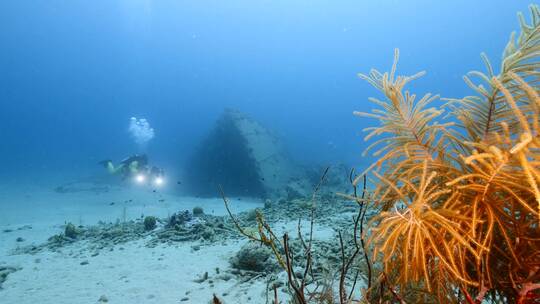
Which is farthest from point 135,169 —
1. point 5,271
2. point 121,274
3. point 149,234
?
point 121,274

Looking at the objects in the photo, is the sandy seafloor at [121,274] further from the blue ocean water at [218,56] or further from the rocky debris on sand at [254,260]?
the blue ocean water at [218,56]

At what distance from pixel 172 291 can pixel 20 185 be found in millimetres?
26352

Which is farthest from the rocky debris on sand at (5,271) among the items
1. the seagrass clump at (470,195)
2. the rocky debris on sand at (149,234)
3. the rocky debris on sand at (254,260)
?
the seagrass clump at (470,195)

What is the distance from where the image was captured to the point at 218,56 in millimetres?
185625

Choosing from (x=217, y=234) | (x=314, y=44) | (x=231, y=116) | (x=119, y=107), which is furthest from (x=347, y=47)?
(x=217, y=234)

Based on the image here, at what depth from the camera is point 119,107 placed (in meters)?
164

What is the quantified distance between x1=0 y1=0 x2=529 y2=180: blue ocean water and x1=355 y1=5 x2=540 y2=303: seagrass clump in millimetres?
116093

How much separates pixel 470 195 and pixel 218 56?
647 ft

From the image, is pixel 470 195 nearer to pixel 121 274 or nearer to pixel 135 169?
pixel 121 274

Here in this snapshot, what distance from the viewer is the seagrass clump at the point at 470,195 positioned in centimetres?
154

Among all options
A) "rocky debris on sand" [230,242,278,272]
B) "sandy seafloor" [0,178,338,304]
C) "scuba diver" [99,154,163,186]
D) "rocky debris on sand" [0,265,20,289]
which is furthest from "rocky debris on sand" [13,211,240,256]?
"scuba diver" [99,154,163,186]

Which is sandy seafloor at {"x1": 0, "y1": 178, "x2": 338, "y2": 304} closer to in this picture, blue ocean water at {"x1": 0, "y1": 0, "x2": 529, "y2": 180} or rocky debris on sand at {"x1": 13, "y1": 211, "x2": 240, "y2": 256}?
rocky debris on sand at {"x1": 13, "y1": 211, "x2": 240, "y2": 256}

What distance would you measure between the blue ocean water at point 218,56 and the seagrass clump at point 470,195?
381 feet

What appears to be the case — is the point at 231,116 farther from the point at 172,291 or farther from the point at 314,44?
the point at 314,44
